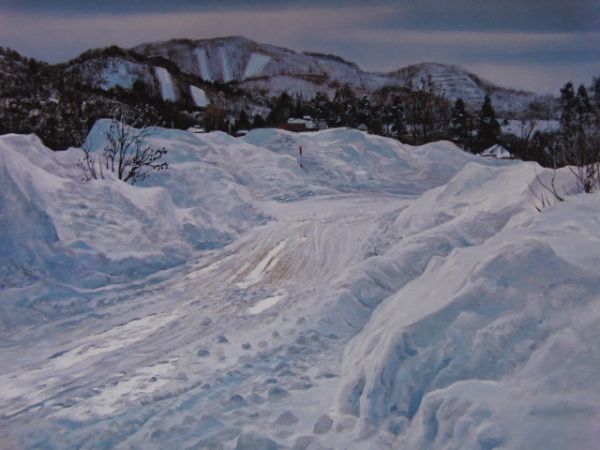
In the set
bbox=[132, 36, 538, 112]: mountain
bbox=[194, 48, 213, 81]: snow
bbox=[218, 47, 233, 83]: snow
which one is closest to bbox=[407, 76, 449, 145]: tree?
bbox=[132, 36, 538, 112]: mountain

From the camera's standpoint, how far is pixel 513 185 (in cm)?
939

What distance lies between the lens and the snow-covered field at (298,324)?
3676 mm

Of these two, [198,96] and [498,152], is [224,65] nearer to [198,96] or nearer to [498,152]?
[198,96]

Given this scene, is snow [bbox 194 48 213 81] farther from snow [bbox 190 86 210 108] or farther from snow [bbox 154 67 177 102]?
snow [bbox 190 86 210 108]

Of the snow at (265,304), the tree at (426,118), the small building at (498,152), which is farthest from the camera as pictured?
the tree at (426,118)

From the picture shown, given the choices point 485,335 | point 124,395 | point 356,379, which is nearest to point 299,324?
point 356,379

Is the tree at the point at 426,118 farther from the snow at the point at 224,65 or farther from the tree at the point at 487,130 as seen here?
the snow at the point at 224,65

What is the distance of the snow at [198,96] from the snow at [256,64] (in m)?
69.1

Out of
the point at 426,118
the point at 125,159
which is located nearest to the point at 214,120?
the point at 426,118

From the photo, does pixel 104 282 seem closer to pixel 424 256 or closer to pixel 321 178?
pixel 424 256

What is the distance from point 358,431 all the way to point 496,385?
1050mm

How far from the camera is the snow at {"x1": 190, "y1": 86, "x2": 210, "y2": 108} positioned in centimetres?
7964

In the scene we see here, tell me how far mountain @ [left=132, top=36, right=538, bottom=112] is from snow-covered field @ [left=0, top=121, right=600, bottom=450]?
123 m

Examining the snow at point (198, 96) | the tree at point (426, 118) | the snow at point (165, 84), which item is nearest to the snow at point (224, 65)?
the snow at point (165, 84)
